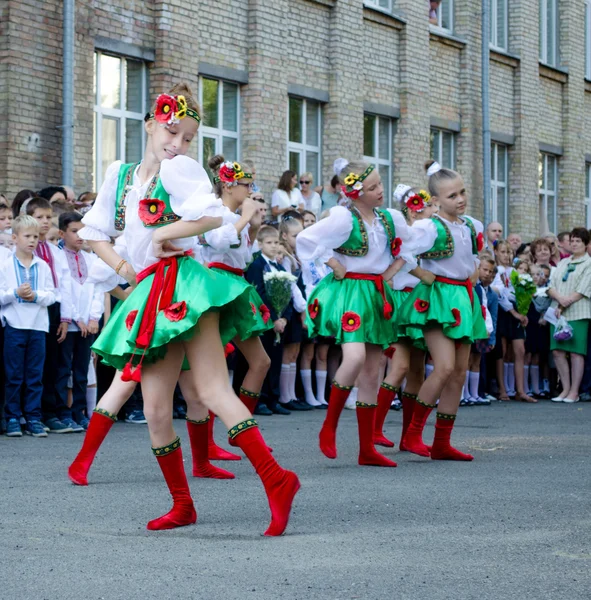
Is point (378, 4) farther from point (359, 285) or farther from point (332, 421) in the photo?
point (332, 421)

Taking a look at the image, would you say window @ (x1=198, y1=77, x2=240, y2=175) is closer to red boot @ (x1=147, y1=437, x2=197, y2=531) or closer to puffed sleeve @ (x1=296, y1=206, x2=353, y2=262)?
puffed sleeve @ (x1=296, y1=206, x2=353, y2=262)

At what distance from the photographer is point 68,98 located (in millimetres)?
15453

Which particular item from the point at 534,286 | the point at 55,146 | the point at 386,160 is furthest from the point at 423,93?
the point at 55,146

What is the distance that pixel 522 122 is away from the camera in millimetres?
27922

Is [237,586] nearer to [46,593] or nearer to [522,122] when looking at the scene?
[46,593]

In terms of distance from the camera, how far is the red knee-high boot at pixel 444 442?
900 centimetres

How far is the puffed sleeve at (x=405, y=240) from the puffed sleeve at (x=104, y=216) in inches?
112

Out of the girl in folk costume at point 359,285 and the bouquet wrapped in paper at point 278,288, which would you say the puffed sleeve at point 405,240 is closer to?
the girl in folk costume at point 359,285

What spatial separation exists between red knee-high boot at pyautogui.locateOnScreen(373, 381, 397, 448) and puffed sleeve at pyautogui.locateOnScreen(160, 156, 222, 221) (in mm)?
3999

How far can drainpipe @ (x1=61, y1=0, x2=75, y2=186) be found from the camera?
1539 cm

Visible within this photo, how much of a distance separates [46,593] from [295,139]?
1644cm

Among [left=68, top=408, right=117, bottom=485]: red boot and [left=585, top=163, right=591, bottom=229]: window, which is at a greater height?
[left=585, top=163, right=591, bottom=229]: window

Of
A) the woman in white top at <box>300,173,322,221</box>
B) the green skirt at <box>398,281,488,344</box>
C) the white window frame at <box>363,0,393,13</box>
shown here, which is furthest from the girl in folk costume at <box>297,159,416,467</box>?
the white window frame at <box>363,0,393,13</box>

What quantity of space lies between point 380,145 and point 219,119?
5.07 m
